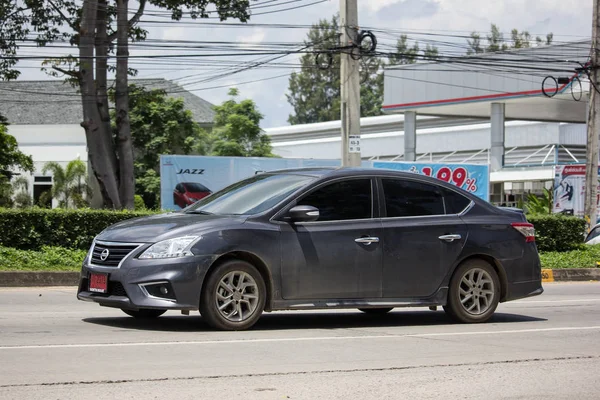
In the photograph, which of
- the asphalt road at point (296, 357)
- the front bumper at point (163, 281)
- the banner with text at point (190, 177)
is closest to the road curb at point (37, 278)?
the asphalt road at point (296, 357)

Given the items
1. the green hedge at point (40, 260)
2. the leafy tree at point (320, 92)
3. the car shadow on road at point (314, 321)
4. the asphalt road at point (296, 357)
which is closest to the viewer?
the asphalt road at point (296, 357)

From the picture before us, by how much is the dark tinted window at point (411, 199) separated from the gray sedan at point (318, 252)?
14 mm

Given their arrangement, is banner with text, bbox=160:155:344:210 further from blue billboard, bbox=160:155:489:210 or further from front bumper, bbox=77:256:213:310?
front bumper, bbox=77:256:213:310

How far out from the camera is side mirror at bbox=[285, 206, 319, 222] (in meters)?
9.03

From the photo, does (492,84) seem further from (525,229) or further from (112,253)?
(112,253)

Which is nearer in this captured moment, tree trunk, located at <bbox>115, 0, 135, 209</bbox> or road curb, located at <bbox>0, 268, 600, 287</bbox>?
road curb, located at <bbox>0, 268, 600, 287</bbox>

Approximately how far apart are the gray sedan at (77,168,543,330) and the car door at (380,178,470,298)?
1 cm

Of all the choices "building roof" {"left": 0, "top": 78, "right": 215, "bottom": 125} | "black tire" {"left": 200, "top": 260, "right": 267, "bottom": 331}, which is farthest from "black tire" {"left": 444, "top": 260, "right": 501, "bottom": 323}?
"building roof" {"left": 0, "top": 78, "right": 215, "bottom": 125}

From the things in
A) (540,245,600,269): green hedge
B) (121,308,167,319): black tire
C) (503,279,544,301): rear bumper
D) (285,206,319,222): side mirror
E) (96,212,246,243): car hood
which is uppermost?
(285,206,319,222): side mirror

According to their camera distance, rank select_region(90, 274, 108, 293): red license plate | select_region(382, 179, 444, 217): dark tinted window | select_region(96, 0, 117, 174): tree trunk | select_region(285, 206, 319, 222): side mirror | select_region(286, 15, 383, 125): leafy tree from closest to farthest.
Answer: select_region(90, 274, 108, 293): red license plate, select_region(285, 206, 319, 222): side mirror, select_region(382, 179, 444, 217): dark tinted window, select_region(96, 0, 117, 174): tree trunk, select_region(286, 15, 383, 125): leafy tree

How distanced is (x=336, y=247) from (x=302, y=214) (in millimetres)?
585

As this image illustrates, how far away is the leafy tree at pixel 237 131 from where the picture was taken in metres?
51.7

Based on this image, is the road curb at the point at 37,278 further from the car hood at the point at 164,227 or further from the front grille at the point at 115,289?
the front grille at the point at 115,289

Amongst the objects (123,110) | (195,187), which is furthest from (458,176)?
(123,110)
